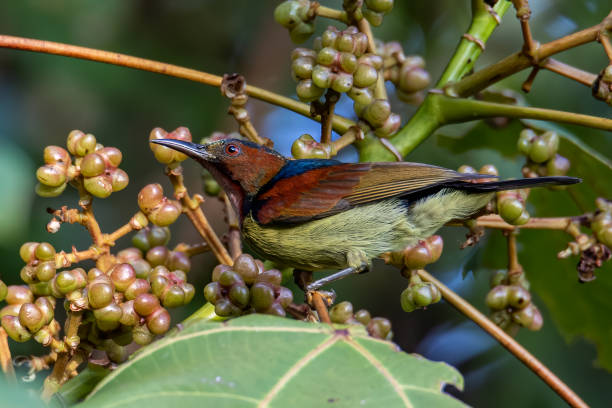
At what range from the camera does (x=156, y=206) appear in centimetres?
221

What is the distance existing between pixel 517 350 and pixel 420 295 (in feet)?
1.05

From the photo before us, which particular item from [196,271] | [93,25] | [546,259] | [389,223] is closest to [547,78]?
[546,259]

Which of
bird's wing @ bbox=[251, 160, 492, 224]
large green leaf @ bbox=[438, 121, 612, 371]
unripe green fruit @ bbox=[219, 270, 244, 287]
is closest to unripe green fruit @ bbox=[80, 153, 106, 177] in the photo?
unripe green fruit @ bbox=[219, 270, 244, 287]

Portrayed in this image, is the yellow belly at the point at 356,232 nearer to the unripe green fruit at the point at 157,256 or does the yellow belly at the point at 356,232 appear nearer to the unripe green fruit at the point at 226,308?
the unripe green fruit at the point at 157,256

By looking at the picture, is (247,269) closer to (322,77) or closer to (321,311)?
(321,311)

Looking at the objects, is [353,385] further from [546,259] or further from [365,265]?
[546,259]

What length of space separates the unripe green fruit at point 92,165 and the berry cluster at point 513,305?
142cm

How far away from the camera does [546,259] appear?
10.8ft

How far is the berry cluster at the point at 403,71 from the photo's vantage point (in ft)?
9.19

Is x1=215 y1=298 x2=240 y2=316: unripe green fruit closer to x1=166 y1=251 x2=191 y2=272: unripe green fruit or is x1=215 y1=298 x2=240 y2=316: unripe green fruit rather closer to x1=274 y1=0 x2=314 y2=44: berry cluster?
x1=166 y1=251 x2=191 y2=272: unripe green fruit

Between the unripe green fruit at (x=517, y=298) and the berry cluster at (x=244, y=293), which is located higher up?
the berry cluster at (x=244, y=293)

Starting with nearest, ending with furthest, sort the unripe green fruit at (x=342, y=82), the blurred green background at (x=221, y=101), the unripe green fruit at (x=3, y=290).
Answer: the unripe green fruit at (x=3, y=290) → the unripe green fruit at (x=342, y=82) → the blurred green background at (x=221, y=101)

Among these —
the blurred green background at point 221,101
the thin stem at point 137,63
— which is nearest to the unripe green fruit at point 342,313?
the thin stem at point 137,63

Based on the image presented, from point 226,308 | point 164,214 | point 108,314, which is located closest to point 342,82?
point 164,214
